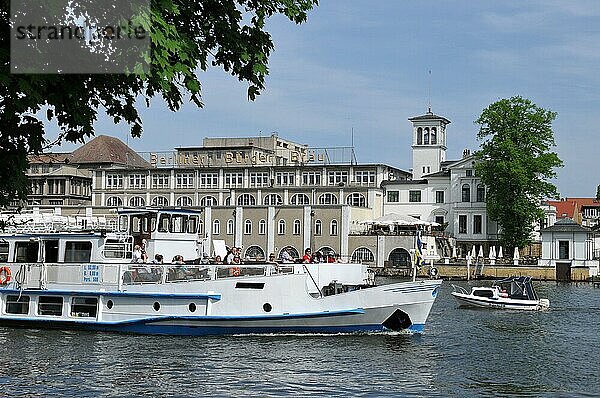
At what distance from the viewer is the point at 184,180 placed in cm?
10031

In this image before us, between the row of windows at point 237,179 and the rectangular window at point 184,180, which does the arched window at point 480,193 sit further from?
the rectangular window at point 184,180

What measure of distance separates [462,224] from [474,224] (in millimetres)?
1372

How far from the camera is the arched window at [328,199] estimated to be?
93750 mm

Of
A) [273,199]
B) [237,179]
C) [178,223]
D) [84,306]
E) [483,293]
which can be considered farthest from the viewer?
[237,179]

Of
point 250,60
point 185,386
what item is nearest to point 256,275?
point 185,386

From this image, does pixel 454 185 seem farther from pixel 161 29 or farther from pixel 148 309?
pixel 161 29

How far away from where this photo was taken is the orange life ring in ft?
110

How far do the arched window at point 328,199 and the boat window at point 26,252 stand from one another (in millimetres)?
61652

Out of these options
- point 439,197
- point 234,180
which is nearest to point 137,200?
point 234,180

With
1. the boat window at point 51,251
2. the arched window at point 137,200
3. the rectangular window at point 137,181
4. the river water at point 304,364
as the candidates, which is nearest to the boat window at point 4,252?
the boat window at point 51,251

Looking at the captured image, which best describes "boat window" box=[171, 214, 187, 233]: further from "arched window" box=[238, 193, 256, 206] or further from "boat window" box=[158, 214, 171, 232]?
"arched window" box=[238, 193, 256, 206]

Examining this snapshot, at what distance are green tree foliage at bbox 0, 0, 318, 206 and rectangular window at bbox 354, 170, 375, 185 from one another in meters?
85.2

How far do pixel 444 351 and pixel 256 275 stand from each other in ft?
22.9

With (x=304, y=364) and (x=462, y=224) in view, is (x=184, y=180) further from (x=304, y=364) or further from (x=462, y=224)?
(x=304, y=364)
